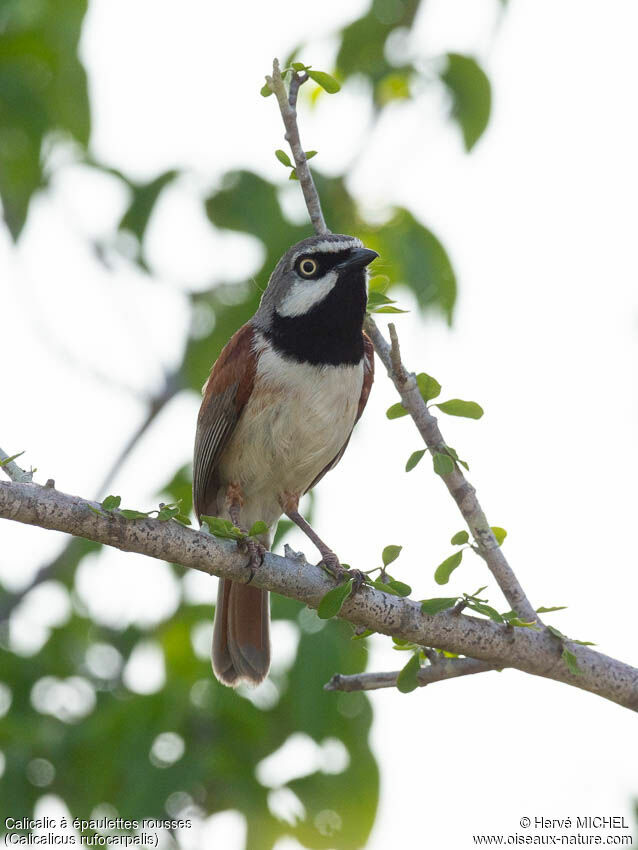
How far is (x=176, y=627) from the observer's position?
6.21m

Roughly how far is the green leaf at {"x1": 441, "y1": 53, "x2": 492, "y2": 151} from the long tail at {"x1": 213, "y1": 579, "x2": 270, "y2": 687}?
2502mm

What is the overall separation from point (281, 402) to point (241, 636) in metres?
1.26

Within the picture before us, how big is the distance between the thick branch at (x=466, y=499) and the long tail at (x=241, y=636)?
70.6 inches

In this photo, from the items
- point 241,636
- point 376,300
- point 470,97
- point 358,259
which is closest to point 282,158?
point 376,300

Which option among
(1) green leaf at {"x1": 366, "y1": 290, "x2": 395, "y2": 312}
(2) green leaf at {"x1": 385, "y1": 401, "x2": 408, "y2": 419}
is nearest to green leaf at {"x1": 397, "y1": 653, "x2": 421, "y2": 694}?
(2) green leaf at {"x1": 385, "y1": 401, "x2": 408, "y2": 419}

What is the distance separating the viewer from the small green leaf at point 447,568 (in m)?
3.97

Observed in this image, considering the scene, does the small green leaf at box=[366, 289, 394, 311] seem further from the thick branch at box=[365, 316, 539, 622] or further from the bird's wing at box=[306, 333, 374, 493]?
the bird's wing at box=[306, 333, 374, 493]

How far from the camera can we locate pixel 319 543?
17.5 ft

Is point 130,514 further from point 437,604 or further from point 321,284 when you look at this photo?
point 321,284

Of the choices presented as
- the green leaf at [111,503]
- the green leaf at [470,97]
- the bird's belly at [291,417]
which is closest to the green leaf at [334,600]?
the green leaf at [111,503]

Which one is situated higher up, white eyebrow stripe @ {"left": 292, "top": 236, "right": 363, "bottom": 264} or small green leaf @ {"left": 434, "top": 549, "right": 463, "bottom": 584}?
white eyebrow stripe @ {"left": 292, "top": 236, "right": 363, "bottom": 264}

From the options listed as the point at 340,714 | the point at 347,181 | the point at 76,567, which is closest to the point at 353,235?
the point at 347,181

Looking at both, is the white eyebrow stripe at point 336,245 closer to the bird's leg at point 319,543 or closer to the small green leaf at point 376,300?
the small green leaf at point 376,300

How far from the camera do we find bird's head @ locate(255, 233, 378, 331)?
17.7ft
